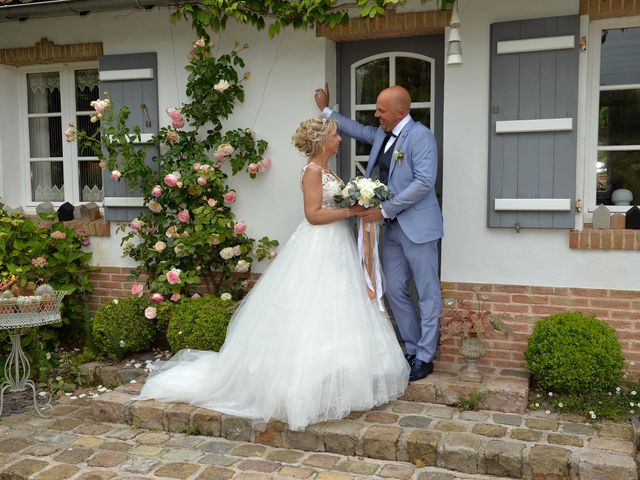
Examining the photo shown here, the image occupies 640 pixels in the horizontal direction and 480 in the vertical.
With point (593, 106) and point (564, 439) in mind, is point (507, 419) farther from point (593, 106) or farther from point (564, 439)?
point (593, 106)

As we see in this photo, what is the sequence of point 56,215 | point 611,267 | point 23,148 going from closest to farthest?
point 611,267 < point 56,215 < point 23,148

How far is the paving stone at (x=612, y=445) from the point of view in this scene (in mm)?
3887

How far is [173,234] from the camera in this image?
575 cm

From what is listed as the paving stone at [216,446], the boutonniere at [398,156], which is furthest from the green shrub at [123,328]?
the boutonniere at [398,156]

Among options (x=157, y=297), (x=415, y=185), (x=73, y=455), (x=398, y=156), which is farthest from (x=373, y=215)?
(x=73, y=455)

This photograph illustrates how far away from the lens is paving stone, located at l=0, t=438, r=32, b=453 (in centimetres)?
441

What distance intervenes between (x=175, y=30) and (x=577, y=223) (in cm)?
374

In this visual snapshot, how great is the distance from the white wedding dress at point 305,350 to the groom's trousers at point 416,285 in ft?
1.00

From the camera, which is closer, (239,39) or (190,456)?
(190,456)

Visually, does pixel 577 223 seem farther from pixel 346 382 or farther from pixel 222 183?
pixel 222 183

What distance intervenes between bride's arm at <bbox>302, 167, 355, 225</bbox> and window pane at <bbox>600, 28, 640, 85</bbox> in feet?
7.39

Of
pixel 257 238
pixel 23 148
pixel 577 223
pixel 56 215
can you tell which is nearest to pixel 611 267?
pixel 577 223

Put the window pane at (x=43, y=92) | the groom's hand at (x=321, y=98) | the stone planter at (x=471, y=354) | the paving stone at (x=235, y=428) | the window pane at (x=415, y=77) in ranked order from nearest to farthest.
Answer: the paving stone at (x=235, y=428), the stone planter at (x=471, y=354), the groom's hand at (x=321, y=98), the window pane at (x=415, y=77), the window pane at (x=43, y=92)

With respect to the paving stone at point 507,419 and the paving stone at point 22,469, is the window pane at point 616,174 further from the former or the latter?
the paving stone at point 22,469
